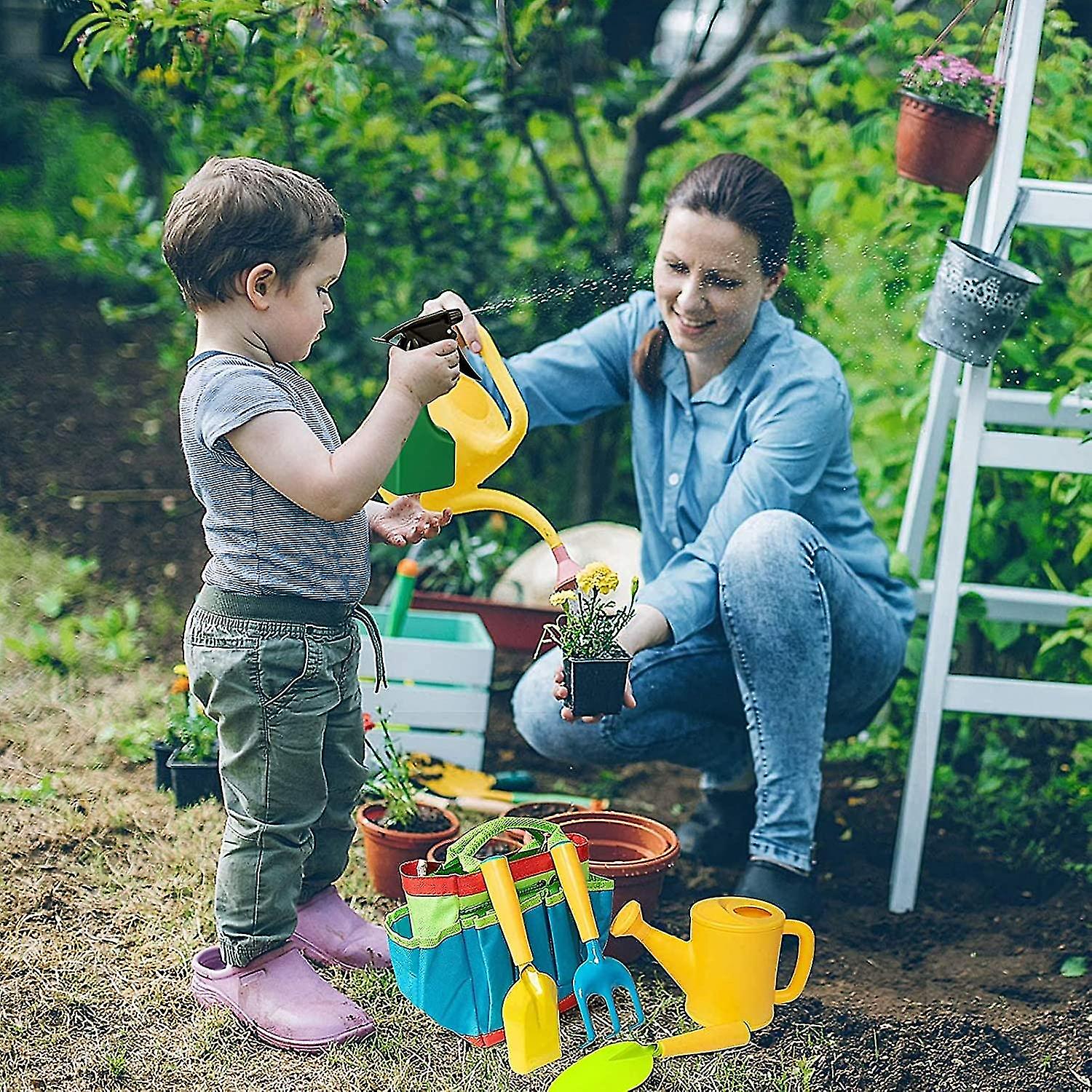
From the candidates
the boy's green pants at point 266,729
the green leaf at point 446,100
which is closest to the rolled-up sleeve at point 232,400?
the boy's green pants at point 266,729

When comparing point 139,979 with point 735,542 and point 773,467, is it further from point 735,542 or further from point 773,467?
point 773,467

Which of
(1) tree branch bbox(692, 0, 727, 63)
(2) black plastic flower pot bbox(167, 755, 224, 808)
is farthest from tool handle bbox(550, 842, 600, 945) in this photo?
(1) tree branch bbox(692, 0, 727, 63)

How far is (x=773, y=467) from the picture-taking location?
2377 mm

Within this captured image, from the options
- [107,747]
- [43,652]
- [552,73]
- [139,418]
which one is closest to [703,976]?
[107,747]

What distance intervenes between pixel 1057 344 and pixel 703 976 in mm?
1673

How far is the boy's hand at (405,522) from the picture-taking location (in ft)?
6.88

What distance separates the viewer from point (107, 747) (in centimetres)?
289

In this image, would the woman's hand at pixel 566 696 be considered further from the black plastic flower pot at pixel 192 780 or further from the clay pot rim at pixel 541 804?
the black plastic flower pot at pixel 192 780

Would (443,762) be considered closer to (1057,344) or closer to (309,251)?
(309,251)

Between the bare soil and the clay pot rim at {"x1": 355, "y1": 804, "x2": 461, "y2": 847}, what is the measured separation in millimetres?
404

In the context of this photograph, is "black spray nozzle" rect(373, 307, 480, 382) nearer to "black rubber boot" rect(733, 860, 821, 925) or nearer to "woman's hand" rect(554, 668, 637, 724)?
"woman's hand" rect(554, 668, 637, 724)

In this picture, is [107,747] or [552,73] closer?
[107,747]

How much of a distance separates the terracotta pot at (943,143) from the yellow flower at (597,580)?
3.48 feet

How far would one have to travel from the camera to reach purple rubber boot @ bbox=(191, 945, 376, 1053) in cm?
191
